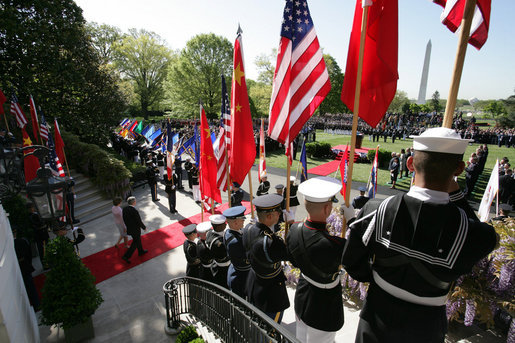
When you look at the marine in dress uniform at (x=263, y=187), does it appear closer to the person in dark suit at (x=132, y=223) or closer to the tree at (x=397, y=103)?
the person in dark suit at (x=132, y=223)

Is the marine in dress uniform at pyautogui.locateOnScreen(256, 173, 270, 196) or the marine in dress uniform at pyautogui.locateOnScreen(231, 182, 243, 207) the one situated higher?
the marine in dress uniform at pyautogui.locateOnScreen(256, 173, 270, 196)

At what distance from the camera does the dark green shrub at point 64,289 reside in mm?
4609

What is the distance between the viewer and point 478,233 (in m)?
1.78

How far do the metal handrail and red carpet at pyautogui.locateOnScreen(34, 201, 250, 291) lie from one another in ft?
9.40

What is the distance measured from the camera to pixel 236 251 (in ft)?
13.8

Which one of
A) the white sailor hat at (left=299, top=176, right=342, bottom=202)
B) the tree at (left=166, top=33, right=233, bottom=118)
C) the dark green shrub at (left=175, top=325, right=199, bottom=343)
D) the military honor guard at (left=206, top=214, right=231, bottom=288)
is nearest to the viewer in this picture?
the white sailor hat at (left=299, top=176, right=342, bottom=202)

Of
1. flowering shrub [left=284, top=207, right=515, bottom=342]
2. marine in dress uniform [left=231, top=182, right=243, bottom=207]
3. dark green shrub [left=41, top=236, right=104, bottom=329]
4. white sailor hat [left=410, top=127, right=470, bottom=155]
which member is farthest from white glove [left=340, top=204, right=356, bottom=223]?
marine in dress uniform [left=231, top=182, right=243, bottom=207]

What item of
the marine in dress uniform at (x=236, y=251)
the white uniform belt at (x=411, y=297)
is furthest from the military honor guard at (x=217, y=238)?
the white uniform belt at (x=411, y=297)

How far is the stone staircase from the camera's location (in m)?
11.3

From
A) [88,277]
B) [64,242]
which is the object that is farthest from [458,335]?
[64,242]

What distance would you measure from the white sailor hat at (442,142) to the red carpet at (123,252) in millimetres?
8027

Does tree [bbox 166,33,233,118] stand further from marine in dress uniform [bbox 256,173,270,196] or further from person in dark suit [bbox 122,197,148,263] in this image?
person in dark suit [bbox 122,197,148,263]

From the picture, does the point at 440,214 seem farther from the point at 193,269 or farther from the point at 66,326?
the point at 66,326

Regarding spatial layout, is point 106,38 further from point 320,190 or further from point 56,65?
point 320,190
